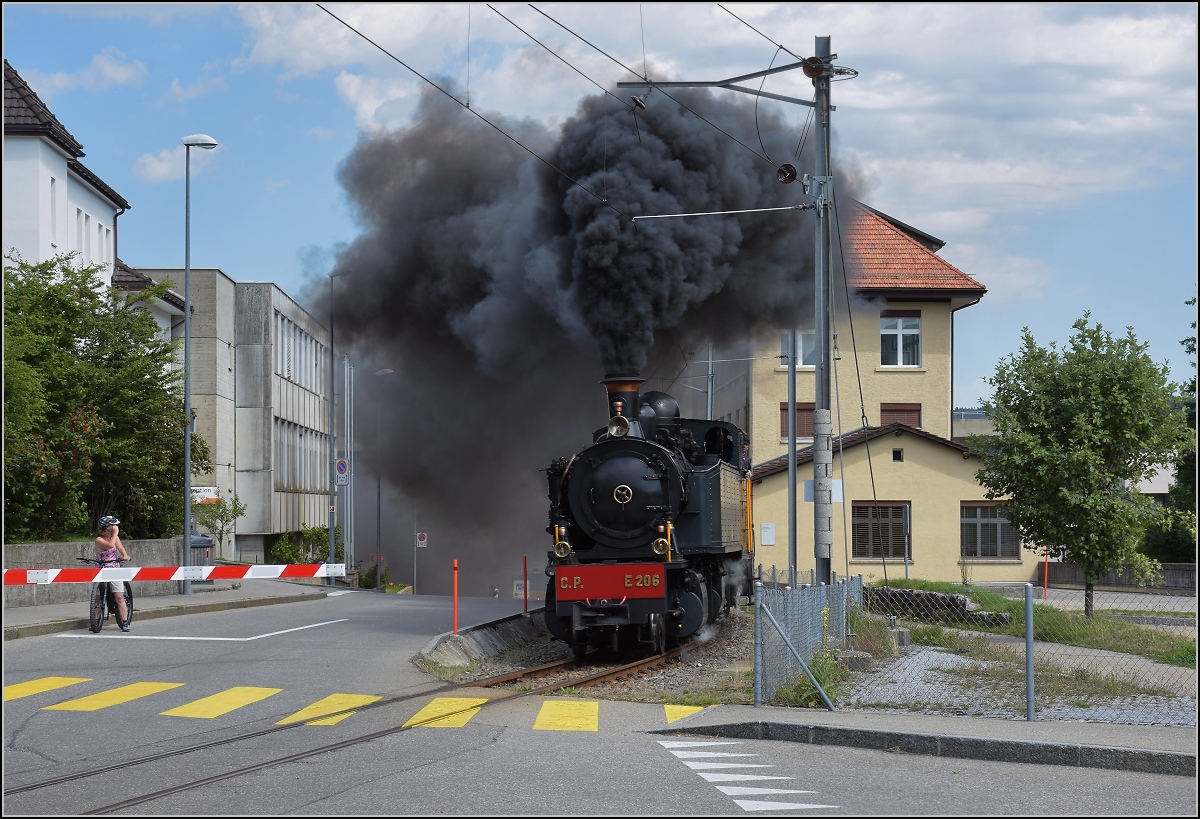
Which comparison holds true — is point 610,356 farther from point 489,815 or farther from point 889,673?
point 489,815

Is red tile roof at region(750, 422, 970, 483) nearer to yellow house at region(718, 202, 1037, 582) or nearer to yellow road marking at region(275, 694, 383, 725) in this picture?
yellow house at region(718, 202, 1037, 582)

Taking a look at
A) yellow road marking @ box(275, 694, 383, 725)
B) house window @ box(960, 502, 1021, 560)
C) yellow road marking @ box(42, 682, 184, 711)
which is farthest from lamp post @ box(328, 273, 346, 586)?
house window @ box(960, 502, 1021, 560)

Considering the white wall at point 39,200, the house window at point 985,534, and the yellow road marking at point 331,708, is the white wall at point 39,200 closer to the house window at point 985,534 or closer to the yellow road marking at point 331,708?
the yellow road marking at point 331,708

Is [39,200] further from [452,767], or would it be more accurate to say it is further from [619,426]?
[452,767]

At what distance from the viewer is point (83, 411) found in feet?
75.5

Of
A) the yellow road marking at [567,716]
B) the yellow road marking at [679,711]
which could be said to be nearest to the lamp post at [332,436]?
the yellow road marking at [567,716]

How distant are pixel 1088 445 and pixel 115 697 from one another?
14342 millimetres

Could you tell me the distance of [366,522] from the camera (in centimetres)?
5741

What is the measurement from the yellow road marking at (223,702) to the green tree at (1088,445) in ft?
41.3

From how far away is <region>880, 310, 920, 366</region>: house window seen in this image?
115 ft

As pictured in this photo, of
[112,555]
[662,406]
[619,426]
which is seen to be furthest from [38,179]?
[619,426]

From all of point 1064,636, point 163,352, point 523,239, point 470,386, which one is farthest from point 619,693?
point 163,352

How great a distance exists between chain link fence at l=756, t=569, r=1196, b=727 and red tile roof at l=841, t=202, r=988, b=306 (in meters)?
16.3

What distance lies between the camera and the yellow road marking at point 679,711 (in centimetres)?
966
